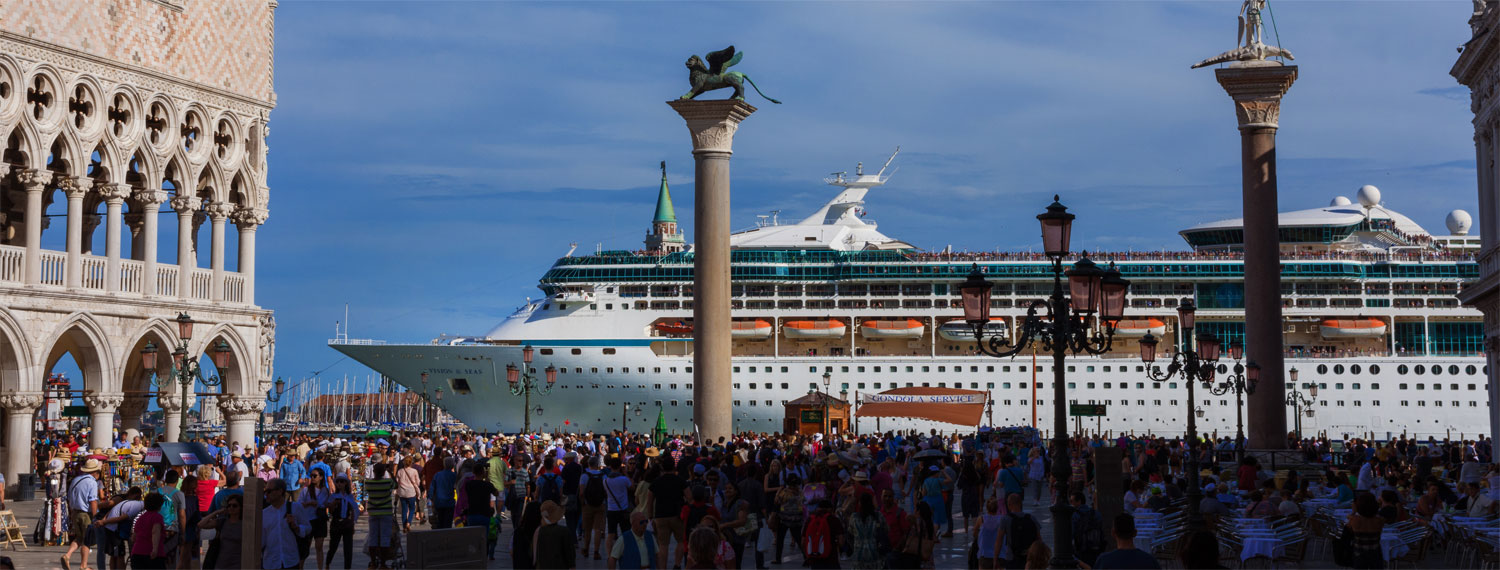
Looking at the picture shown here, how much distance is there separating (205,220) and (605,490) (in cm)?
1376

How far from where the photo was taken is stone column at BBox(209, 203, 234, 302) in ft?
78.5

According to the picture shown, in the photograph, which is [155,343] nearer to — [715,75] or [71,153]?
[71,153]

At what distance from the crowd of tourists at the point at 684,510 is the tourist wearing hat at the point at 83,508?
0.02 metres

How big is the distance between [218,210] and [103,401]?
358 centimetres

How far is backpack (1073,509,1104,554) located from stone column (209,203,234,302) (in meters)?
16.7

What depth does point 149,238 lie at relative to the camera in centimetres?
2300

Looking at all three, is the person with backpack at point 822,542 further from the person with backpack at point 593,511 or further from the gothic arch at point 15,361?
the gothic arch at point 15,361

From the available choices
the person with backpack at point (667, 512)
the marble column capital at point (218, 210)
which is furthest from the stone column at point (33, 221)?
the person with backpack at point (667, 512)

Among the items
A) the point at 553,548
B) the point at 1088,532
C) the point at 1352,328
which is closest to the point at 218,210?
the point at 553,548

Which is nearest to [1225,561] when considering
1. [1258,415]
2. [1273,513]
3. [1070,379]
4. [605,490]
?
[1273,513]

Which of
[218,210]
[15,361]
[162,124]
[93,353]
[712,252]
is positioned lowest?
[15,361]

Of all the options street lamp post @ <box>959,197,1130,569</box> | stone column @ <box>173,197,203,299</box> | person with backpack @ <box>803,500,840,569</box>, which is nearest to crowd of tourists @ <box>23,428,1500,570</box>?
person with backpack @ <box>803,500,840,569</box>

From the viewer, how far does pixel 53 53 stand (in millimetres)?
20891

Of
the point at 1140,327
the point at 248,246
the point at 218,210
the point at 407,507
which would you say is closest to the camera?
the point at 407,507
